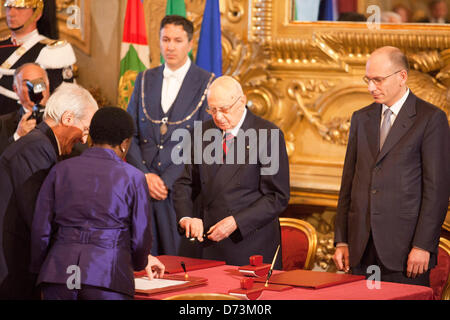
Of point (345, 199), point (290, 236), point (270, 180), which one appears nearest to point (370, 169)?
point (345, 199)

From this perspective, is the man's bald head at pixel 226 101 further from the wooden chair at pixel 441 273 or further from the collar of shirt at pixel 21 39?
the collar of shirt at pixel 21 39

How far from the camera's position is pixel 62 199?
2818mm

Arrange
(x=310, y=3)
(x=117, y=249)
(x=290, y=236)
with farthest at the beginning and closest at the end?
1. (x=310, y=3)
2. (x=290, y=236)
3. (x=117, y=249)

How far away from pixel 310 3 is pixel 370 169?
88.5 inches

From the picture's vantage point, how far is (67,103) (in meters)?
3.17

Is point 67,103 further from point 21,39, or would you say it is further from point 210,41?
point 21,39

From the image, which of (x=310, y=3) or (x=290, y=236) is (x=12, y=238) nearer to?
(x=290, y=236)

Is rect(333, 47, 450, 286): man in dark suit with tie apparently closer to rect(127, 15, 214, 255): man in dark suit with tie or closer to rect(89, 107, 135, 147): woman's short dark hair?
rect(127, 15, 214, 255): man in dark suit with tie

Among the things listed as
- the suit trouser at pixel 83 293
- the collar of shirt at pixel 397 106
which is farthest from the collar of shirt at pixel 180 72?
the suit trouser at pixel 83 293

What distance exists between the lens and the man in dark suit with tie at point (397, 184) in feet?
11.7

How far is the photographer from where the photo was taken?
4.82 meters

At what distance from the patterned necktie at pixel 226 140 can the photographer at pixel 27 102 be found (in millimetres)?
1453

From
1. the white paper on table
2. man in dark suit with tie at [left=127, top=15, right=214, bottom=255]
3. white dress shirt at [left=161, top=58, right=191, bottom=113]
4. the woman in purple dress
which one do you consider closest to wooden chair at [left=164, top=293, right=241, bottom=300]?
the woman in purple dress

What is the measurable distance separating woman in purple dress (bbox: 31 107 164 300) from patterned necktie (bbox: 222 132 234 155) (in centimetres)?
115
